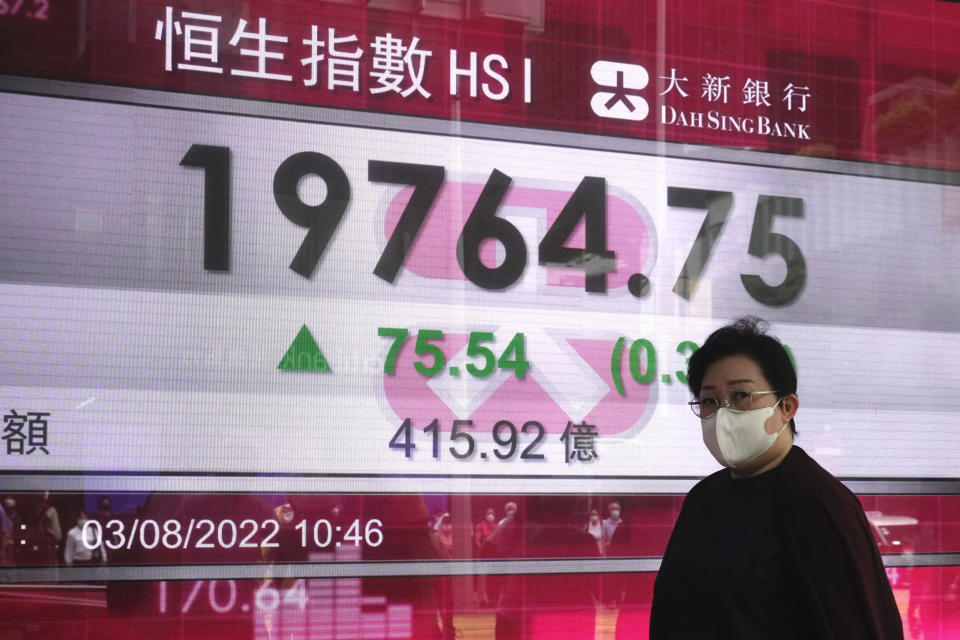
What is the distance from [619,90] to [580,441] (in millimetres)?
1123

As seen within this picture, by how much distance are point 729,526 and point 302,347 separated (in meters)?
1.39

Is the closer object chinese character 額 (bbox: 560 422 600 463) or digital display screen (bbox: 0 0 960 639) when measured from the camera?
digital display screen (bbox: 0 0 960 639)

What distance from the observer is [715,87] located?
12.8 feet

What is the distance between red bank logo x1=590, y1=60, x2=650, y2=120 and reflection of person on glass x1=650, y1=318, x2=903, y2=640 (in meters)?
1.23

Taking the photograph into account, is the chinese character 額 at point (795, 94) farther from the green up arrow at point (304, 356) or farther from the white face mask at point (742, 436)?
the green up arrow at point (304, 356)

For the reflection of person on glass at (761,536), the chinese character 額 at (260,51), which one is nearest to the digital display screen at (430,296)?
the chinese character 額 at (260,51)

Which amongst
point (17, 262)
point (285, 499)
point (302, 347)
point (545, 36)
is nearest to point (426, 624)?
point (285, 499)

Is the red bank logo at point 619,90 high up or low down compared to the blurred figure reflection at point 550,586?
up

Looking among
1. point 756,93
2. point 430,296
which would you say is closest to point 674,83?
point 756,93

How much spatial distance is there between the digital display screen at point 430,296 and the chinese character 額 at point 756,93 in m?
0.03

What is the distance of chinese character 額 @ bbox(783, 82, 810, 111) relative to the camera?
13.1ft

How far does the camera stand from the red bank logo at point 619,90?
3.74 m

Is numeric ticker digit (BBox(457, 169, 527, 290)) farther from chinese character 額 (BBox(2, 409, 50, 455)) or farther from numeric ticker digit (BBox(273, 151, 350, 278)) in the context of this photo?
chinese character 額 (BBox(2, 409, 50, 455))

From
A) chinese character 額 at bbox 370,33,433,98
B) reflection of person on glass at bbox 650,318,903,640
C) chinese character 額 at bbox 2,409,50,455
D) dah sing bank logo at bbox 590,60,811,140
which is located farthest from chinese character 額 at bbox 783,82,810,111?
chinese character 額 at bbox 2,409,50,455
